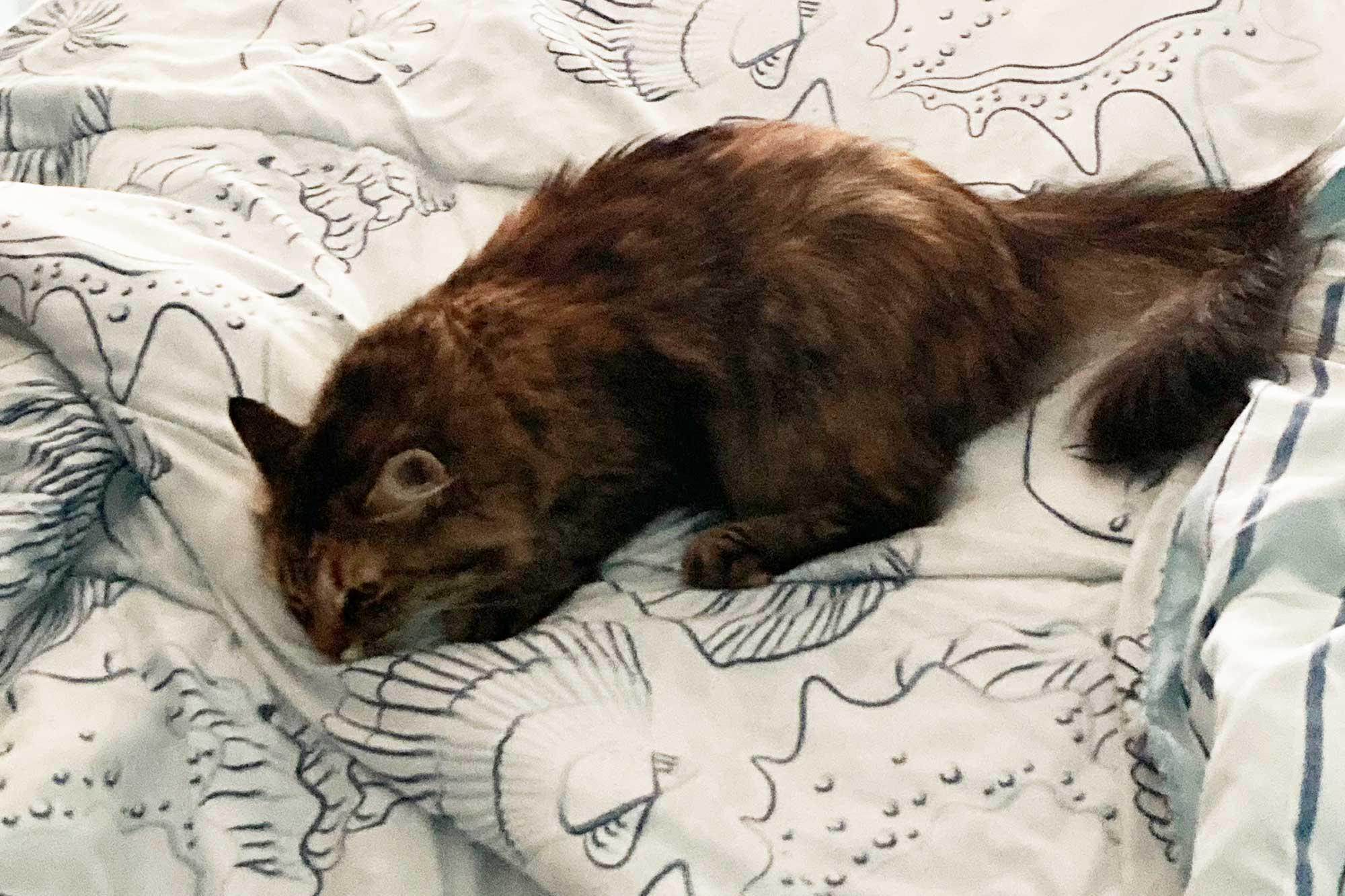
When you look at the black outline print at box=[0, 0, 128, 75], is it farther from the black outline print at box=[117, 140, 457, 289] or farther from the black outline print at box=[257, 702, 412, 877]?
the black outline print at box=[257, 702, 412, 877]

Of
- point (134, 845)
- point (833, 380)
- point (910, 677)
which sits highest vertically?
point (833, 380)

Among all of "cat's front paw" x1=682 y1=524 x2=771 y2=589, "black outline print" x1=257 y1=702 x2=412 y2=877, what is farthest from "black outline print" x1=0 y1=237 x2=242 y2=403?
"cat's front paw" x1=682 y1=524 x2=771 y2=589

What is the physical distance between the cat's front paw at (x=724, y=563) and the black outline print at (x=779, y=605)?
12 millimetres

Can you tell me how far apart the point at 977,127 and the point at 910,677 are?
0.69m

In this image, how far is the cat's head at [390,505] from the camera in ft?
3.31

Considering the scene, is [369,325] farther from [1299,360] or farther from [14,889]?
[1299,360]

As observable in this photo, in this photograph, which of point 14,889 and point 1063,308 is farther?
point 1063,308

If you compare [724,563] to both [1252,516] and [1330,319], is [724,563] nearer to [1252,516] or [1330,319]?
[1252,516]

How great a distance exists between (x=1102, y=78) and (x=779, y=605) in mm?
730

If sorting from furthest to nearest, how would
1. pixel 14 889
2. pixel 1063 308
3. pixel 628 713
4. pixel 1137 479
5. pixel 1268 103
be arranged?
pixel 1268 103 → pixel 1063 308 → pixel 1137 479 → pixel 628 713 → pixel 14 889

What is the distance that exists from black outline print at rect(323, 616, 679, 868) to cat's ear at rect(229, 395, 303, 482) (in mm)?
187

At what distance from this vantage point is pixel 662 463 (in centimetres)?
113

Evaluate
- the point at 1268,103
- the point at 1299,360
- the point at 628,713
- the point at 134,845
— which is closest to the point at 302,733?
the point at 134,845

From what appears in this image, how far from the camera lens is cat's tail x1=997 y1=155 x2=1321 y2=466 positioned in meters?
1.00
